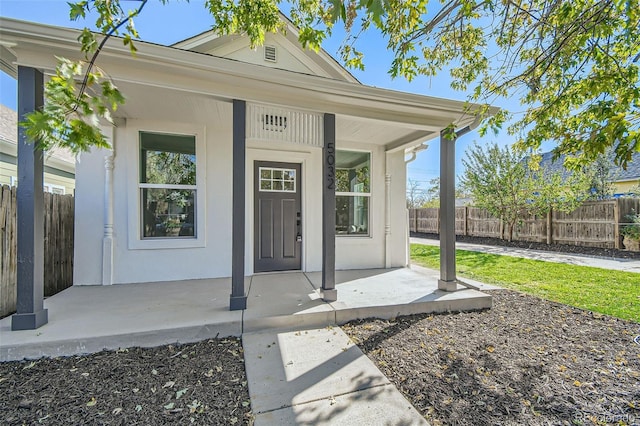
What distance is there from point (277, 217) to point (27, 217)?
3.25 m

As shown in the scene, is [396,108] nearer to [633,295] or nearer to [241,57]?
[241,57]

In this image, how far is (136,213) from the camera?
441 centimetres

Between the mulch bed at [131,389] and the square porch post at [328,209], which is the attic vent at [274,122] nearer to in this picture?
the square porch post at [328,209]

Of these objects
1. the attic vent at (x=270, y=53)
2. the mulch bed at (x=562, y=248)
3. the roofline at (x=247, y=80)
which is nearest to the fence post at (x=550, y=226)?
the mulch bed at (x=562, y=248)

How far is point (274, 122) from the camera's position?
3584mm

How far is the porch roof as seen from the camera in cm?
263

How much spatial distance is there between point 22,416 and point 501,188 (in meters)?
13.1

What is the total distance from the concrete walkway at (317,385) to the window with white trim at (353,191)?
3.06m

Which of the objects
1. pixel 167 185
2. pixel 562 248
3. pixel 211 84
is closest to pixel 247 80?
pixel 211 84

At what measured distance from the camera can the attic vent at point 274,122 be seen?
3545mm

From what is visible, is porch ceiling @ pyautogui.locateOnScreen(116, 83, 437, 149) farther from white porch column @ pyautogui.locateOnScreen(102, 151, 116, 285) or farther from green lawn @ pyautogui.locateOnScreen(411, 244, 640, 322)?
green lawn @ pyautogui.locateOnScreen(411, 244, 640, 322)

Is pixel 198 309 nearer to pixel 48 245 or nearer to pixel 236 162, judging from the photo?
pixel 236 162

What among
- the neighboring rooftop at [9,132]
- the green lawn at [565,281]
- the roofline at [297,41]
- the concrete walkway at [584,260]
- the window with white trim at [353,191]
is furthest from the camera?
the concrete walkway at [584,260]

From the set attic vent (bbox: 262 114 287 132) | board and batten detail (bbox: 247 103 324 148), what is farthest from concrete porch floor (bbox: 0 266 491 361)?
→ attic vent (bbox: 262 114 287 132)
